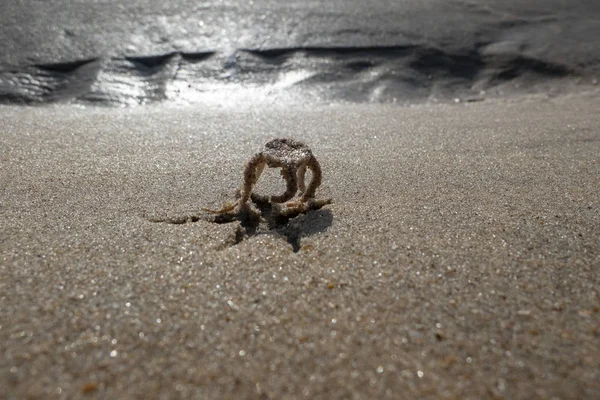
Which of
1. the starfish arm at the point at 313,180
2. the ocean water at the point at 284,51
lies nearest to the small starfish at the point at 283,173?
the starfish arm at the point at 313,180

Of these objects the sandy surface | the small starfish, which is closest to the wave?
the sandy surface

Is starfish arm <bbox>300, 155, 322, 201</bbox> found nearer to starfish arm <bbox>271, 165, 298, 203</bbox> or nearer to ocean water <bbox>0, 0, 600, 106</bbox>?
starfish arm <bbox>271, 165, 298, 203</bbox>

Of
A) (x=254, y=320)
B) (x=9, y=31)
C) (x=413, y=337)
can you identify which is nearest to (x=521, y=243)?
(x=413, y=337)

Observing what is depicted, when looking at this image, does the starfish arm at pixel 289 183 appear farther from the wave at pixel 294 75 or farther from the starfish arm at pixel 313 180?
the wave at pixel 294 75

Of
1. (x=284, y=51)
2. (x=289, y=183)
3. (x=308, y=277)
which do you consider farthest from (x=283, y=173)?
(x=284, y=51)

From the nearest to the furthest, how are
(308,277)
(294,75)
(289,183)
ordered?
(308,277), (289,183), (294,75)

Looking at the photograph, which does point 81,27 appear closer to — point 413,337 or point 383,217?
point 383,217

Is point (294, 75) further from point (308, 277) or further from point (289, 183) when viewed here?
point (308, 277)
